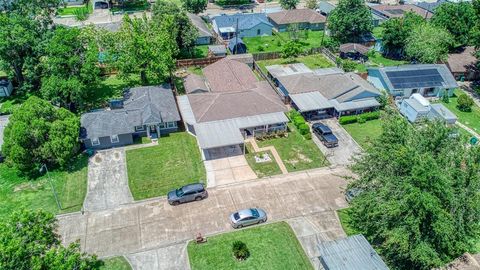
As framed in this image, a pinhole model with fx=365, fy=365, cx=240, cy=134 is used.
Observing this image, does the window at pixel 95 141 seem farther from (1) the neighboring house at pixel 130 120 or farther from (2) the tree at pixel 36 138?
(2) the tree at pixel 36 138

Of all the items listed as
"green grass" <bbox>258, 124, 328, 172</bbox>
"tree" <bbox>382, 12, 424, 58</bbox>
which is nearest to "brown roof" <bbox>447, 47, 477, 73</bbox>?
"tree" <bbox>382, 12, 424, 58</bbox>

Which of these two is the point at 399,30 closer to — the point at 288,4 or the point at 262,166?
the point at 288,4

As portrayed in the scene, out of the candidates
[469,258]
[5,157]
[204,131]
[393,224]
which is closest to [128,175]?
[204,131]

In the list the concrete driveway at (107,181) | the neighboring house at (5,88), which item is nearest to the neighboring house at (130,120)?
the concrete driveway at (107,181)

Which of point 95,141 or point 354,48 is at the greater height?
point 354,48

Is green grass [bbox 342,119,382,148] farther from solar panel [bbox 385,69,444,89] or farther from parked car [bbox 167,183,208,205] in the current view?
parked car [bbox 167,183,208,205]

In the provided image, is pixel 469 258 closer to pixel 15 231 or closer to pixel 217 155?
pixel 217 155

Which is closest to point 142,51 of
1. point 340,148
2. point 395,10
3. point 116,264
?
point 340,148
